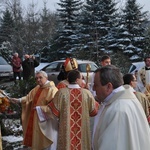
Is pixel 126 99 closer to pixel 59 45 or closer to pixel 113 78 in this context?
pixel 113 78

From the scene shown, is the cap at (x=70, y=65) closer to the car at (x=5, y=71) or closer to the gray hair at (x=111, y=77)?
the gray hair at (x=111, y=77)

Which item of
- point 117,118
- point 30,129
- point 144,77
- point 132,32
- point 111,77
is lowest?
point 30,129

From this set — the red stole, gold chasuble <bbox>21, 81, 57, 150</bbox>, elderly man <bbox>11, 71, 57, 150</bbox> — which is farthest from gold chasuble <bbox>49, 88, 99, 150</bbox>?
the red stole

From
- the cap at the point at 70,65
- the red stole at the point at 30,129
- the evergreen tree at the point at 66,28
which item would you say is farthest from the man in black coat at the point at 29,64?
the evergreen tree at the point at 66,28

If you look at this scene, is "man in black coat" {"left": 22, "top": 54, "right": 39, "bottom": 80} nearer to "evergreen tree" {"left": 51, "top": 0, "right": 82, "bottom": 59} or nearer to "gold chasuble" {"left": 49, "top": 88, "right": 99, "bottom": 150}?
"gold chasuble" {"left": 49, "top": 88, "right": 99, "bottom": 150}

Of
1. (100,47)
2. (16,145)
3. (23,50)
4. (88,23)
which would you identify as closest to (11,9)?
(23,50)

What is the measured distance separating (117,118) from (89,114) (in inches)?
126

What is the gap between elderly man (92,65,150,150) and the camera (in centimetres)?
262

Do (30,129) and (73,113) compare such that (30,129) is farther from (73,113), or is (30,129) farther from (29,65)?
(29,65)

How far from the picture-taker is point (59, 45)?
3784 centimetres

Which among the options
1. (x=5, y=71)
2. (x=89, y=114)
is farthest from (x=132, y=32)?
(x=89, y=114)

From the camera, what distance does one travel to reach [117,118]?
2637mm

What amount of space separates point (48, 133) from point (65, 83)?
99 cm

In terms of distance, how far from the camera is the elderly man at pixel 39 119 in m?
6.27
